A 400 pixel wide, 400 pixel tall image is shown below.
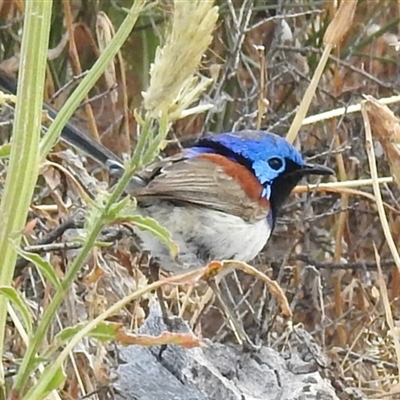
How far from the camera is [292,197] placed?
11.1ft

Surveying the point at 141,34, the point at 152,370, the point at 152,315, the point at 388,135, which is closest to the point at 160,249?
the point at 152,315

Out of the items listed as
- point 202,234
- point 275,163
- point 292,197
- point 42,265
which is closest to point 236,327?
point 202,234

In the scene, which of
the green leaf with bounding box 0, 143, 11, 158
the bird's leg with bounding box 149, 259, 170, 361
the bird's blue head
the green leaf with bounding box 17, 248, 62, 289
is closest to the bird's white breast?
the bird's leg with bounding box 149, 259, 170, 361

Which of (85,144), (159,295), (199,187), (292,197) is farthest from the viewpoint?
(292,197)

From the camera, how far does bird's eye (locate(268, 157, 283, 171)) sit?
8.89 ft

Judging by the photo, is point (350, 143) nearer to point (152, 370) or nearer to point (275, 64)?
point (275, 64)

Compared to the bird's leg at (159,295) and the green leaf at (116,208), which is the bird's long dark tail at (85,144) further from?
the green leaf at (116,208)

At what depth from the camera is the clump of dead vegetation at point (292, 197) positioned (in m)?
1.93

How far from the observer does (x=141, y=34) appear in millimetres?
3596

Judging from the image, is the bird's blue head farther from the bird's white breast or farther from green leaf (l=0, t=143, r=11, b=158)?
green leaf (l=0, t=143, r=11, b=158)

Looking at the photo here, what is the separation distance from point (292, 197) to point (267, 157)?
704 mm

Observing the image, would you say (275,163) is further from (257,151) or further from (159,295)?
(159,295)

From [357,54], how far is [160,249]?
1549mm

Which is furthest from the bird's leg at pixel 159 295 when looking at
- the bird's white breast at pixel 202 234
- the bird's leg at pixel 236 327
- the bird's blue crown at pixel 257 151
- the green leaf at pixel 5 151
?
the bird's blue crown at pixel 257 151
